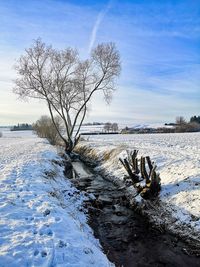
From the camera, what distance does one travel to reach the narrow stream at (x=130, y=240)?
7219 mm


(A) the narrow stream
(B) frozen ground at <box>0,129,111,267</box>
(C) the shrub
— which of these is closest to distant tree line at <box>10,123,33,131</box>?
(C) the shrub

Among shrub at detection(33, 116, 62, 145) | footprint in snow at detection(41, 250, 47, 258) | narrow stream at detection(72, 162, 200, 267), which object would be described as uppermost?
shrub at detection(33, 116, 62, 145)

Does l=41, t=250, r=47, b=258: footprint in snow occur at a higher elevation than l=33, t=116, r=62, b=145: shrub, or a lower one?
lower

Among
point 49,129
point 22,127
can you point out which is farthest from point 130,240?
point 22,127

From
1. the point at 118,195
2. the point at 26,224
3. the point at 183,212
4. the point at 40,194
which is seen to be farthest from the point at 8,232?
the point at 118,195

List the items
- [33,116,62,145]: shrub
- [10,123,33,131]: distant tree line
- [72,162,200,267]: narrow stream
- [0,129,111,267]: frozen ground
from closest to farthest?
[0,129,111,267]: frozen ground → [72,162,200,267]: narrow stream → [33,116,62,145]: shrub → [10,123,33,131]: distant tree line

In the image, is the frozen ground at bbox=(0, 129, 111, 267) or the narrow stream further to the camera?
the narrow stream

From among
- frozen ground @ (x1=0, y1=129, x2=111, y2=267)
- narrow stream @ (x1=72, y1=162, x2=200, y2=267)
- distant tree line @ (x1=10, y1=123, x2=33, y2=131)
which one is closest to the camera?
frozen ground @ (x1=0, y1=129, x2=111, y2=267)

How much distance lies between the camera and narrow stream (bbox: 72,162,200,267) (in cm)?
722

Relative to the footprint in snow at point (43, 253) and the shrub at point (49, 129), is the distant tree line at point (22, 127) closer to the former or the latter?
the shrub at point (49, 129)

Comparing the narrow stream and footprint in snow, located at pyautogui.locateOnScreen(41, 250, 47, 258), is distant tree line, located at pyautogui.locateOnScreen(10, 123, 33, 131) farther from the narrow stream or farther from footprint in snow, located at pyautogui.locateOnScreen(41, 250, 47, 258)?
footprint in snow, located at pyautogui.locateOnScreen(41, 250, 47, 258)

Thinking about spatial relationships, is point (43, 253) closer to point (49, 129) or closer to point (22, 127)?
point (49, 129)

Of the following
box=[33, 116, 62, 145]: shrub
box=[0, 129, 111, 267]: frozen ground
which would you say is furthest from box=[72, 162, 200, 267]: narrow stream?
box=[33, 116, 62, 145]: shrub

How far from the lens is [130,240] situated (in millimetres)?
8508
